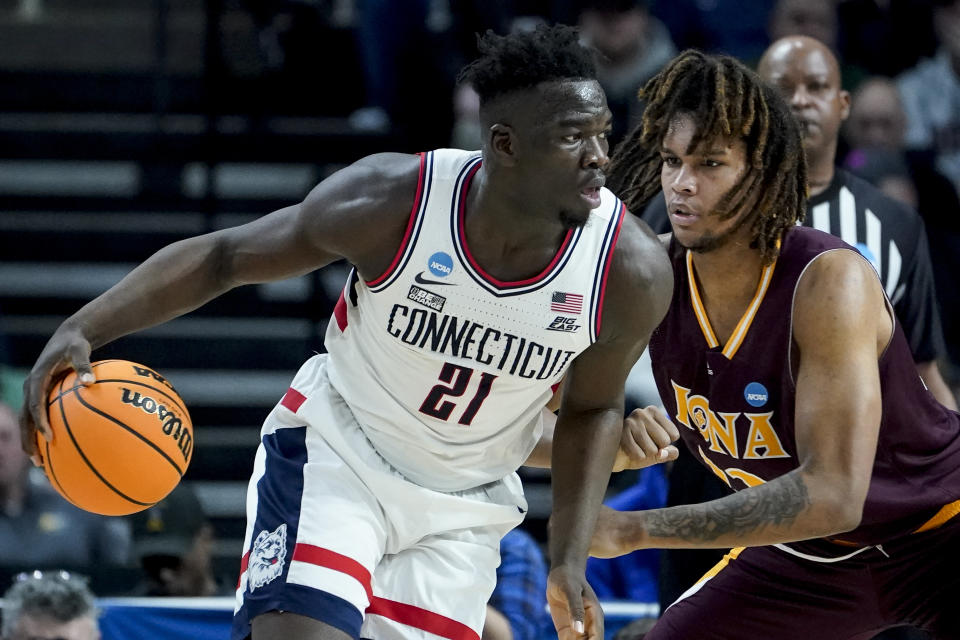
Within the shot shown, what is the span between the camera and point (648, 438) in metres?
3.69

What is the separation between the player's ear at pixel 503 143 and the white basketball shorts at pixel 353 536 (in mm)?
749

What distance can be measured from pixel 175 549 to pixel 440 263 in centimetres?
270

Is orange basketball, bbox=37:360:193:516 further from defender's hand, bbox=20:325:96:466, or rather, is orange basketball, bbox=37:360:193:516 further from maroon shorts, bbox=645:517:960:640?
maroon shorts, bbox=645:517:960:640

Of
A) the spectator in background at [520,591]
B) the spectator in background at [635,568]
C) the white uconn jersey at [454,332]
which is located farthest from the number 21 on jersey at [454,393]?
the spectator in background at [635,568]

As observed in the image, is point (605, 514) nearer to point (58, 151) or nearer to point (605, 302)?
point (605, 302)

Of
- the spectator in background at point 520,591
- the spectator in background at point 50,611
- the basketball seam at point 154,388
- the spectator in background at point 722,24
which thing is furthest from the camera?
the spectator in background at point 722,24

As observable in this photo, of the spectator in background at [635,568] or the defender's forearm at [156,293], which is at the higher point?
the defender's forearm at [156,293]

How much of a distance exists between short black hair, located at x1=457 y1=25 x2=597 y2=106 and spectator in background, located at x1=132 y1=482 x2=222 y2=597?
2869 millimetres

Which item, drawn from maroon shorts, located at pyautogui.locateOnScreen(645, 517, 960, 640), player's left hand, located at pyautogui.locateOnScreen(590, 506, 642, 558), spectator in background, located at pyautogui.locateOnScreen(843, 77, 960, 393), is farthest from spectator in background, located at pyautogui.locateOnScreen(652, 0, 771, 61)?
player's left hand, located at pyautogui.locateOnScreen(590, 506, 642, 558)

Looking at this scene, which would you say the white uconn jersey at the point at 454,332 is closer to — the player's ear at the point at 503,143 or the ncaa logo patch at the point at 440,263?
the ncaa logo patch at the point at 440,263

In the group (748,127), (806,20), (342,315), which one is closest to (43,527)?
(342,315)

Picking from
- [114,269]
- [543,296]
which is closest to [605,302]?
[543,296]

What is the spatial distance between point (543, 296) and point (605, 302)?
0.15 m

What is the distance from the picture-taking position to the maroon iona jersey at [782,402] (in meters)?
3.58
